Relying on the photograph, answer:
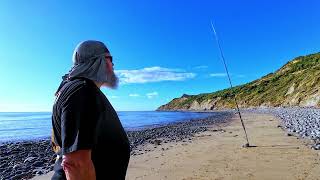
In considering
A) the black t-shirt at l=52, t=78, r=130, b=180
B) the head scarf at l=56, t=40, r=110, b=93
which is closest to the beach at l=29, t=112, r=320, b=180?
the black t-shirt at l=52, t=78, r=130, b=180

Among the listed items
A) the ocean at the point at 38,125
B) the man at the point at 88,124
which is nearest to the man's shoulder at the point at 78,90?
the man at the point at 88,124

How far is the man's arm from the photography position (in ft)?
7.07

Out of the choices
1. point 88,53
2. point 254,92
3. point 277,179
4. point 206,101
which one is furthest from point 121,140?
point 206,101

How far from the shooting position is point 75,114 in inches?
86.4

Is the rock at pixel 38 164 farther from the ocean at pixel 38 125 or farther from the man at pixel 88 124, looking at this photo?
the ocean at pixel 38 125

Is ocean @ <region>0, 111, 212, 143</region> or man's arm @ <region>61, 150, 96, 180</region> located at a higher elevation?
ocean @ <region>0, 111, 212, 143</region>

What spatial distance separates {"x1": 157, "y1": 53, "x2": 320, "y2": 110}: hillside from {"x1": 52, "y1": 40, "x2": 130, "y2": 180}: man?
36.9 metres

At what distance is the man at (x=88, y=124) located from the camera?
217cm

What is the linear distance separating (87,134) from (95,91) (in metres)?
0.31

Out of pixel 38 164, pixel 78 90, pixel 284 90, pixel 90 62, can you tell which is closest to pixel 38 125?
pixel 38 164

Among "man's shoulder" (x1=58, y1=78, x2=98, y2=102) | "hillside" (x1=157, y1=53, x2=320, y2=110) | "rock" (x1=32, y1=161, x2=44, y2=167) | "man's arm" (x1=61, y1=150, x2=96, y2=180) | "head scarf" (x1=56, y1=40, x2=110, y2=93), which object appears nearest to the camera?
"man's arm" (x1=61, y1=150, x2=96, y2=180)

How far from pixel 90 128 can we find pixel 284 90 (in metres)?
75.0

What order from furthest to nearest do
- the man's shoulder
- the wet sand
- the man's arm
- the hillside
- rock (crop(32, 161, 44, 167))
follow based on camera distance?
the hillside < rock (crop(32, 161, 44, 167)) < the wet sand < the man's shoulder < the man's arm

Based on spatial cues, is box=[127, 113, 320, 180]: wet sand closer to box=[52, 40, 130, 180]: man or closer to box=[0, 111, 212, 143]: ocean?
box=[52, 40, 130, 180]: man
